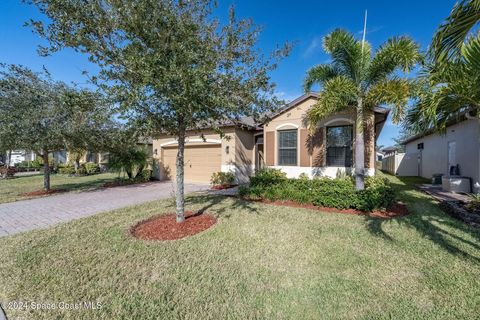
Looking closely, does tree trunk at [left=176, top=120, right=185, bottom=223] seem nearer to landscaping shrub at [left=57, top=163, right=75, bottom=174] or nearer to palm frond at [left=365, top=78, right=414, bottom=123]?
palm frond at [left=365, top=78, right=414, bottom=123]

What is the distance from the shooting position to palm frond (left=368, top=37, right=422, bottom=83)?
22.0ft

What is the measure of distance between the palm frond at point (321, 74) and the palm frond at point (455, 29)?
15.3 feet

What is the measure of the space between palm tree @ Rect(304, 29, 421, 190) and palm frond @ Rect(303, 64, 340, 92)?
0.16 m

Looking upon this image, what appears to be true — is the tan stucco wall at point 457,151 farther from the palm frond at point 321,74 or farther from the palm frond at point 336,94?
the palm frond at point 321,74

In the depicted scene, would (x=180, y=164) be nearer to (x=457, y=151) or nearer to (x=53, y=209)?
(x=53, y=209)

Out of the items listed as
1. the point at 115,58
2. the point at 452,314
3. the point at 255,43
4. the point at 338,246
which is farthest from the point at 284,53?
the point at 452,314

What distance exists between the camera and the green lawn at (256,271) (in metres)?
2.81

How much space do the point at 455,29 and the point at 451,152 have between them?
12675 millimetres

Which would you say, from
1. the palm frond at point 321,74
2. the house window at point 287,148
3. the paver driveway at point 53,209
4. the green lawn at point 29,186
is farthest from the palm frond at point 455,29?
the green lawn at point 29,186

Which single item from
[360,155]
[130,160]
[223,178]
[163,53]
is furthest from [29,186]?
[360,155]

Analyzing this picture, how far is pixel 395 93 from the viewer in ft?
21.8

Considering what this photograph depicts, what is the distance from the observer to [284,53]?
551cm

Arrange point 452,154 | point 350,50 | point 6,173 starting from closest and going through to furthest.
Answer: point 350,50 → point 452,154 → point 6,173

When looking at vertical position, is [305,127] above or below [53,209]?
above
